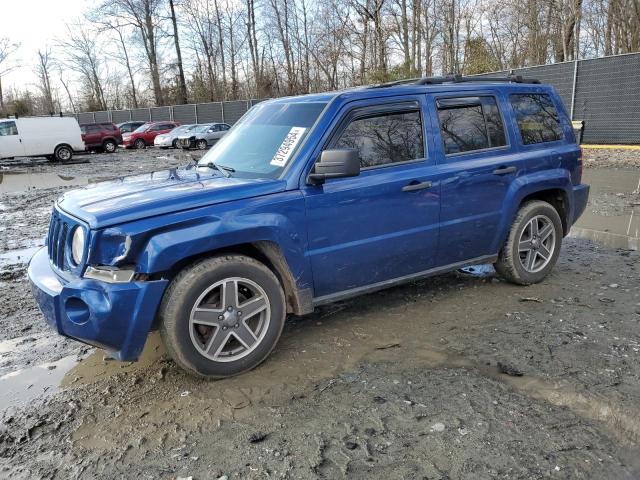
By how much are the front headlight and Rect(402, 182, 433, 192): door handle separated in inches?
91.0

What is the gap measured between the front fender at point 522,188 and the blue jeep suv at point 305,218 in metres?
0.02

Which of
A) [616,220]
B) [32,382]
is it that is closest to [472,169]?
[32,382]

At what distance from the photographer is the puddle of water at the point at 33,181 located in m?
14.5

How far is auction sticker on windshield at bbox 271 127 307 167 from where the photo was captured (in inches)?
150

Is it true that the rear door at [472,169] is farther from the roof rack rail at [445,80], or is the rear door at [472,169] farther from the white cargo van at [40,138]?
the white cargo van at [40,138]

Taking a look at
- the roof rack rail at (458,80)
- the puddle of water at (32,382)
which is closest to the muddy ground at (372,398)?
the puddle of water at (32,382)

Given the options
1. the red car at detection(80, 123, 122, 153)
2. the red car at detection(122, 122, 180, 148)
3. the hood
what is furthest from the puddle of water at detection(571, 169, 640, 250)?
the red car at detection(122, 122, 180, 148)

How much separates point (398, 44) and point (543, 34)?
28.7ft

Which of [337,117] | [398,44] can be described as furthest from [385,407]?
[398,44]

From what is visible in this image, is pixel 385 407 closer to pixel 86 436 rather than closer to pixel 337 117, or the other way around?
pixel 86 436

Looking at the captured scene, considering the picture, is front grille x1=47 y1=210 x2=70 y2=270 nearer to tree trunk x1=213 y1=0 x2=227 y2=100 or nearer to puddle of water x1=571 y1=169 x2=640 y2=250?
puddle of water x1=571 y1=169 x2=640 y2=250

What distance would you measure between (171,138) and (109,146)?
3.47 metres

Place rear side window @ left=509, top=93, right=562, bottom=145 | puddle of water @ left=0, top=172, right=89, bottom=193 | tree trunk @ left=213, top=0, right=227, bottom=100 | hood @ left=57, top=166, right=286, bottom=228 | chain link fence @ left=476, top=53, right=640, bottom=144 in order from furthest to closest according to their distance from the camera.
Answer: tree trunk @ left=213, top=0, right=227, bottom=100 < chain link fence @ left=476, top=53, right=640, bottom=144 < puddle of water @ left=0, top=172, right=89, bottom=193 < rear side window @ left=509, top=93, right=562, bottom=145 < hood @ left=57, top=166, right=286, bottom=228

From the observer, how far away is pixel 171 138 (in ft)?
93.5
